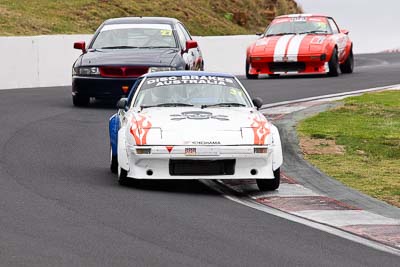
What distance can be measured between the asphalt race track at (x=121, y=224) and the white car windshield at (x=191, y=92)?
0.86m

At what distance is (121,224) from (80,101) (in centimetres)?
1143

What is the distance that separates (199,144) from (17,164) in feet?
8.46

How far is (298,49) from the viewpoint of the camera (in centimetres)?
2730

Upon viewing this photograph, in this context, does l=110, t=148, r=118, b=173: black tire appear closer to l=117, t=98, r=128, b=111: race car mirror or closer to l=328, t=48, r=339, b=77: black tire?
l=117, t=98, r=128, b=111: race car mirror

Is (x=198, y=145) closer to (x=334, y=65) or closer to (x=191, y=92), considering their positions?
(x=191, y=92)

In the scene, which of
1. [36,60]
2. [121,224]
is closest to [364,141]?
[121,224]

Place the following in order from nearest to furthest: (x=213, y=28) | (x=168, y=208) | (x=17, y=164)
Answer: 1. (x=168, y=208)
2. (x=17, y=164)
3. (x=213, y=28)

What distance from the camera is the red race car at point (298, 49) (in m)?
27.4

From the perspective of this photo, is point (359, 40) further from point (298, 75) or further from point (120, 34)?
point (120, 34)

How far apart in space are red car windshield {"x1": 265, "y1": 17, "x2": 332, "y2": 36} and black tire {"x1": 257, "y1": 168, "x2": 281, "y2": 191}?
56.4 feet

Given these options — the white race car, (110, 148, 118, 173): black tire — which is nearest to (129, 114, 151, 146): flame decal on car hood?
the white race car

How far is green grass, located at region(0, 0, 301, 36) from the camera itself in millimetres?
38719

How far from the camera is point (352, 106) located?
20609 millimetres

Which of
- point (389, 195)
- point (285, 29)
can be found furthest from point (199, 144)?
point (285, 29)
